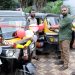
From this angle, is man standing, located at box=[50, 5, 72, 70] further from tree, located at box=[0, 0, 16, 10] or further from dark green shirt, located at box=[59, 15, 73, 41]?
tree, located at box=[0, 0, 16, 10]

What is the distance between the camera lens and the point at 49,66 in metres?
10.1

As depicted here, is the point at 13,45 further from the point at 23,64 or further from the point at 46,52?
the point at 46,52

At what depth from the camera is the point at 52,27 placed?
38.5 feet

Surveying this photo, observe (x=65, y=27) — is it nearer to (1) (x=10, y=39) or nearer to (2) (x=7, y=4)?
(1) (x=10, y=39)

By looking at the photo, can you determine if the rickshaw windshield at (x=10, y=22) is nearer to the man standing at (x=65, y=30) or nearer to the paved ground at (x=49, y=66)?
the man standing at (x=65, y=30)

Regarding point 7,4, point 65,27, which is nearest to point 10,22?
point 65,27

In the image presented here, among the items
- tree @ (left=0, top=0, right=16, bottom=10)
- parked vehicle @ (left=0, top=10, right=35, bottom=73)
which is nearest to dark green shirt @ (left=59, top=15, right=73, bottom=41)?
parked vehicle @ (left=0, top=10, right=35, bottom=73)

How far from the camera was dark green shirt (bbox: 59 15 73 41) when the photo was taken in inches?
365

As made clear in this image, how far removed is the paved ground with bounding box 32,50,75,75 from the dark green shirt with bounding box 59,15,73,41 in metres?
0.97

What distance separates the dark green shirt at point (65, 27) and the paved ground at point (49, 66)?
965 millimetres

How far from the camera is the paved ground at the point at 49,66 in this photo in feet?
30.2

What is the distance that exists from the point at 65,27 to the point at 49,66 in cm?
152

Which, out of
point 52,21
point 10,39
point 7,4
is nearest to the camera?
point 10,39

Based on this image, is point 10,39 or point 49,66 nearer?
point 10,39
